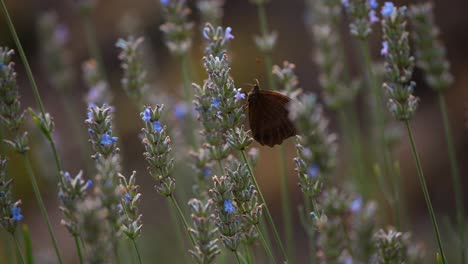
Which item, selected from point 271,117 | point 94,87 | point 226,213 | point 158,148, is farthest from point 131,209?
point 94,87

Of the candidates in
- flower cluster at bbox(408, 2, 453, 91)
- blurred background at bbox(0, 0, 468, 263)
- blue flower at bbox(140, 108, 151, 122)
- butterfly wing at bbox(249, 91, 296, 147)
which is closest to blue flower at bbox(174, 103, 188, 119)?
blurred background at bbox(0, 0, 468, 263)

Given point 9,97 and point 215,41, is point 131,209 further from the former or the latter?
point 215,41

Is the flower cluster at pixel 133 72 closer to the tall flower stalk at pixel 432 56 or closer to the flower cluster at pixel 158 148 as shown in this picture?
the flower cluster at pixel 158 148

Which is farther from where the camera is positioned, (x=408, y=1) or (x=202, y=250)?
(x=408, y=1)

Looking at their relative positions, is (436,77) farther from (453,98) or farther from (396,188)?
(453,98)

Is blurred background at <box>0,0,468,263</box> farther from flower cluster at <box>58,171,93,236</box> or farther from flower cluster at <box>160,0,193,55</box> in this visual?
flower cluster at <box>58,171,93,236</box>

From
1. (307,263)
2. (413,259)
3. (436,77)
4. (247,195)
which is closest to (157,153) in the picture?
(247,195)

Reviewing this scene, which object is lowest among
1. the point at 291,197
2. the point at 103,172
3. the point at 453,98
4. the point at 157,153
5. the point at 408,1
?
the point at 103,172
